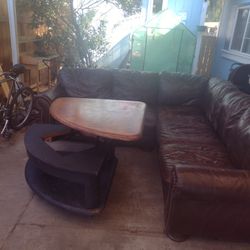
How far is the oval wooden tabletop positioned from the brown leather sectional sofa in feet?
1.15

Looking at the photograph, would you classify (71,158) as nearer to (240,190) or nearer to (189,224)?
(189,224)

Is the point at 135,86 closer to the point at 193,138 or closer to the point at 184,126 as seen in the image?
the point at 184,126

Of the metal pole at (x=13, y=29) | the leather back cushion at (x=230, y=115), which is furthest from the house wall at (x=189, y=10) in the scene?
the metal pole at (x=13, y=29)

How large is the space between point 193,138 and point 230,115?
38 centimetres

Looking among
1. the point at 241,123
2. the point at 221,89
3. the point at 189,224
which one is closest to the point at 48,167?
the point at 189,224

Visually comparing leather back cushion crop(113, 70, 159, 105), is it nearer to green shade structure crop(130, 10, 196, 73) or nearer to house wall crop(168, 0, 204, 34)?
green shade structure crop(130, 10, 196, 73)

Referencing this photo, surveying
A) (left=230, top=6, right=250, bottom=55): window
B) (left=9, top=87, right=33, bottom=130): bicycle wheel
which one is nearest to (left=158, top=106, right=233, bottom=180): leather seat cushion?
(left=9, top=87, right=33, bottom=130): bicycle wheel

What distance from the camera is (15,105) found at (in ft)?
10.3

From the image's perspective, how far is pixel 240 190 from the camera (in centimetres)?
134

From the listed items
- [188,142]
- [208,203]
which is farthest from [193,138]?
[208,203]

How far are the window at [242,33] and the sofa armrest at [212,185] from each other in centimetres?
422

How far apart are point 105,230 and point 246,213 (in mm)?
914

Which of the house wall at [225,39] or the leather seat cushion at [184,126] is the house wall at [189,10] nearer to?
the house wall at [225,39]

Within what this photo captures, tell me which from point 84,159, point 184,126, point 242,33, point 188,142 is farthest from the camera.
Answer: point 242,33
